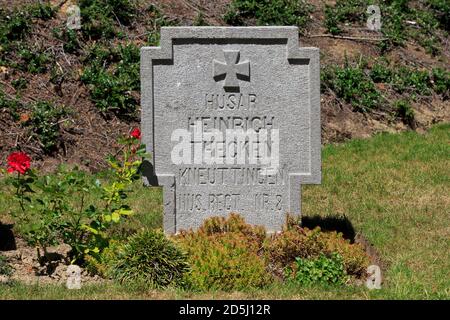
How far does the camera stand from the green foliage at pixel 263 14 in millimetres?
13992

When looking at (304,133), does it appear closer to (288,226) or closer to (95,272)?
(288,226)

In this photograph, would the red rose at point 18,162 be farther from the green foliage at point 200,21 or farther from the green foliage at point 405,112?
the green foliage at point 405,112

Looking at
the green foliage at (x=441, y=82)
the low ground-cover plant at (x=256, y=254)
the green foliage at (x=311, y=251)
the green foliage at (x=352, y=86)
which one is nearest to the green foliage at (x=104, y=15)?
the green foliage at (x=352, y=86)

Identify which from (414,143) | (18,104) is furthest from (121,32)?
(414,143)

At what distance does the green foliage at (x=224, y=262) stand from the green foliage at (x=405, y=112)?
5356mm

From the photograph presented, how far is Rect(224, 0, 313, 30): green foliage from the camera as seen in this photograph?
1399cm

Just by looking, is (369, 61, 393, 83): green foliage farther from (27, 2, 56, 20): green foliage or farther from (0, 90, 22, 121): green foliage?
(0, 90, 22, 121): green foliage

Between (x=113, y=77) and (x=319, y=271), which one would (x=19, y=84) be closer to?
(x=113, y=77)

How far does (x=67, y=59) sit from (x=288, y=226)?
518 centimetres

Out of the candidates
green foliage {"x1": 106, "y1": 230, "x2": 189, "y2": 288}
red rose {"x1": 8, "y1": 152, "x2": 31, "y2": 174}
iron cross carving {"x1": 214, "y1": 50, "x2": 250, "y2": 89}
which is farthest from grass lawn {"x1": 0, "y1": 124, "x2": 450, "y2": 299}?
iron cross carving {"x1": 214, "y1": 50, "x2": 250, "y2": 89}

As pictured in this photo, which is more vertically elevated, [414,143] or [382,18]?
[382,18]

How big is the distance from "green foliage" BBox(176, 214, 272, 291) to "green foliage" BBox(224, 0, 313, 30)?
6340 mm

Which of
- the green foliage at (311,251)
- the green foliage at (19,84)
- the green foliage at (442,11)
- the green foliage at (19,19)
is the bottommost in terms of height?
the green foliage at (311,251)

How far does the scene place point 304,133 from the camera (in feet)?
27.9
